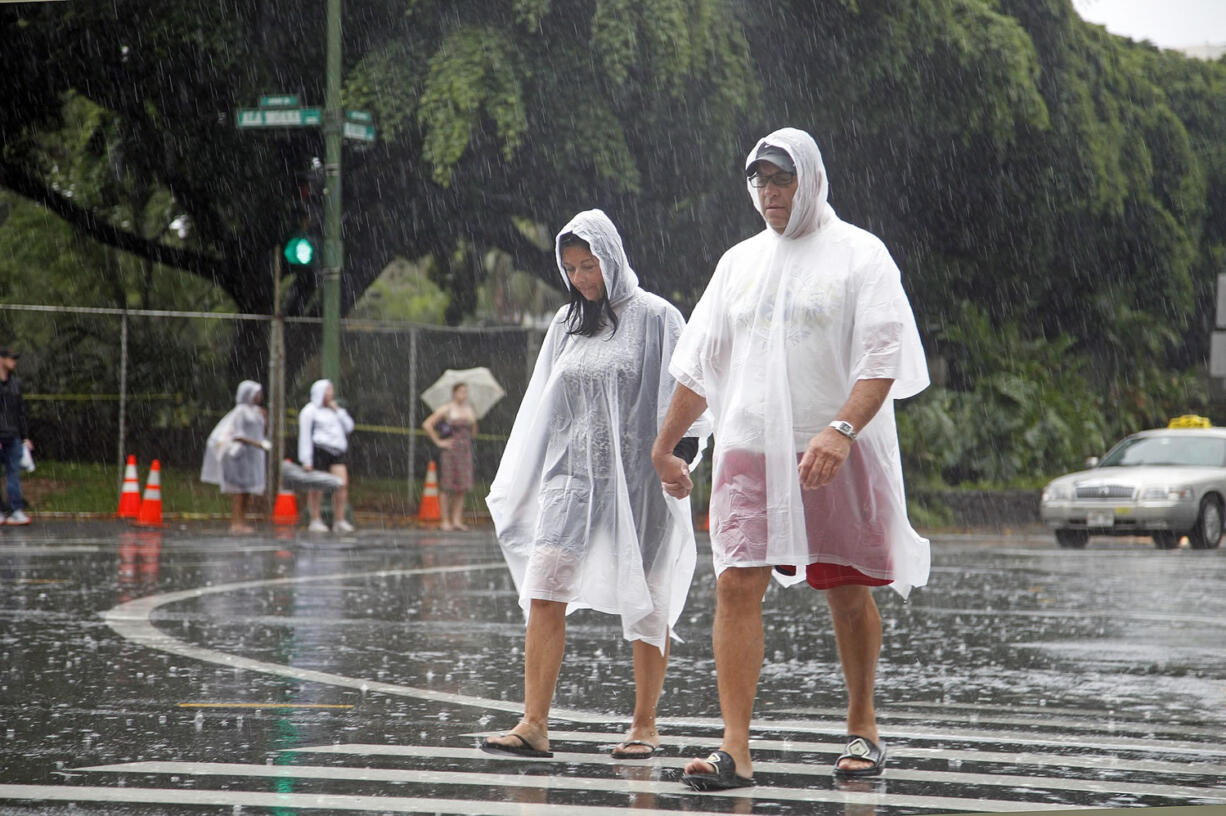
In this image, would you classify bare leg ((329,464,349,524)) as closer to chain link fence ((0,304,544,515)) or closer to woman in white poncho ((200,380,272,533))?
woman in white poncho ((200,380,272,533))

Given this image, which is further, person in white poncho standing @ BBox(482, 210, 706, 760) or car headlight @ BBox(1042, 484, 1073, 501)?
car headlight @ BBox(1042, 484, 1073, 501)

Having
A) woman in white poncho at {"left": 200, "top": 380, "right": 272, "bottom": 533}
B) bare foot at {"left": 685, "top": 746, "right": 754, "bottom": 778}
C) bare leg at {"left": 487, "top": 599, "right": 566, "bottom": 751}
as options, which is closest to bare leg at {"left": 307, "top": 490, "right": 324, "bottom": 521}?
woman in white poncho at {"left": 200, "top": 380, "right": 272, "bottom": 533}

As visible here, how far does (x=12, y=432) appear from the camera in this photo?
18562mm

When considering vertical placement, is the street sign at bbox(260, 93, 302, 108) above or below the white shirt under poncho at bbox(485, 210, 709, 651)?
above

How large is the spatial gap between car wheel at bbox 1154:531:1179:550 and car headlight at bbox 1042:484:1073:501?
4.18 feet

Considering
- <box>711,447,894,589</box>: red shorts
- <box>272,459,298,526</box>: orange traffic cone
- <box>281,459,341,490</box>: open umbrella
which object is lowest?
<box>272,459,298,526</box>: orange traffic cone

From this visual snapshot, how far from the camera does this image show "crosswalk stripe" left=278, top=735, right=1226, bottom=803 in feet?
17.5

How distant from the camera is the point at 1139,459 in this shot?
21719 mm

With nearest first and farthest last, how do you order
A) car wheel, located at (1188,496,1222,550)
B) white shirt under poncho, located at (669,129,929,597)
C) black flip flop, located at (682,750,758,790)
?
black flip flop, located at (682,750,758,790)
white shirt under poncho, located at (669,129,929,597)
car wheel, located at (1188,496,1222,550)

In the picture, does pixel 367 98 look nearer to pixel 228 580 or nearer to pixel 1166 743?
pixel 228 580

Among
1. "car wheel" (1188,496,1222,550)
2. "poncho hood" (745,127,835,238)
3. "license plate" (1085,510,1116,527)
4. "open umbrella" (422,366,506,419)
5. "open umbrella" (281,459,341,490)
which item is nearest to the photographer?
"poncho hood" (745,127,835,238)

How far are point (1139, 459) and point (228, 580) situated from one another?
12571mm

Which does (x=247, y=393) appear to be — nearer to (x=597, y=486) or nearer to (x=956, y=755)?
(x=597, y=486)

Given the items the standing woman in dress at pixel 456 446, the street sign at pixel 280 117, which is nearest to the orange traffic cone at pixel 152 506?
the standing woman in dress at pixel 456 446
